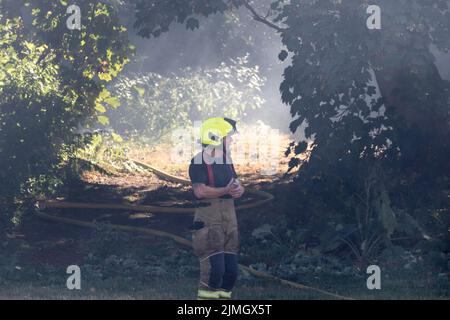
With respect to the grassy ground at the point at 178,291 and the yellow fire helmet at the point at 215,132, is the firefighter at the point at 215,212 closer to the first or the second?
the yellow fire helmet at the point at 215,132

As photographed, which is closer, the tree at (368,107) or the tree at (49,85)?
the tree at (368,107)

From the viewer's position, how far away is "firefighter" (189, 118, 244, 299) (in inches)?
331

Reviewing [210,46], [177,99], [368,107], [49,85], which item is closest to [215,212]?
[368,107]

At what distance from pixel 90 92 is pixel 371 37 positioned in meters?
4.69

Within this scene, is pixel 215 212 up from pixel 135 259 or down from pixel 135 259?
up

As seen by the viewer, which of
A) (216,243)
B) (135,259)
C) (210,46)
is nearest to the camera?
(216,243)

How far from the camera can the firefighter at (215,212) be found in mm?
8406

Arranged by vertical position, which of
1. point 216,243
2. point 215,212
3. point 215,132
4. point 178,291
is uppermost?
point 215,132

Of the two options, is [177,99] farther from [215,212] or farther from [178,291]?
[215,212]

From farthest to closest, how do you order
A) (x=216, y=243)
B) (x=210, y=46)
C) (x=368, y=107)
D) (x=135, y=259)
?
(x=210, y=46) → (x=368, y=107) → (x=135, y=259) → (x=216, y=243)

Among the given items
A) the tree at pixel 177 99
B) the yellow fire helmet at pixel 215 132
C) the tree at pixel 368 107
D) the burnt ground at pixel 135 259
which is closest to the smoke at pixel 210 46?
the tree at pixel 177 99

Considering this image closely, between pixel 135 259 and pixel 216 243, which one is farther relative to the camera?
pixel 135 259

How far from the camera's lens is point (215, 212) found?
8453mm

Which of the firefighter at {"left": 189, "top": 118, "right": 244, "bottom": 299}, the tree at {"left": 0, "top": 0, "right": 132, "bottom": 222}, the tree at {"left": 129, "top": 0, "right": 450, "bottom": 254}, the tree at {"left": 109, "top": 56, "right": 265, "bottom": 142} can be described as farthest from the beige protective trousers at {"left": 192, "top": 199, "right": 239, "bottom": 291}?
the tree at {"left": 109, "top": 56, "right": 265, "bottom": 142}
